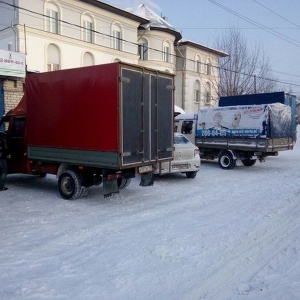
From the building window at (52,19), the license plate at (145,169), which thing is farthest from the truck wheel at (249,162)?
the building window at (52,19)

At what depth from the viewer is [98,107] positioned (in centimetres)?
759

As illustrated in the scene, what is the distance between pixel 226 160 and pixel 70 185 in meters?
7.63

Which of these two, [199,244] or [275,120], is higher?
[275,120]

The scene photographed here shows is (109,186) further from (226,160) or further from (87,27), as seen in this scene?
(87,27)

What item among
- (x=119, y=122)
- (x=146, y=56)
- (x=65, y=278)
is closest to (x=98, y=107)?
(x=119, y=122)

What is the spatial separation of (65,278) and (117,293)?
743 millimetres

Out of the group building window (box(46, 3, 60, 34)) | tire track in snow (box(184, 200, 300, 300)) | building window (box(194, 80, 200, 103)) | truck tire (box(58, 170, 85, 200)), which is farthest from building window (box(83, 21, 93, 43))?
tire track in snow (box(184, 200, 300, 300))

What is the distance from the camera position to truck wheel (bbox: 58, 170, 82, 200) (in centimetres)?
824

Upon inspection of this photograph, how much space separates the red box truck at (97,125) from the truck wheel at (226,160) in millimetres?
5642

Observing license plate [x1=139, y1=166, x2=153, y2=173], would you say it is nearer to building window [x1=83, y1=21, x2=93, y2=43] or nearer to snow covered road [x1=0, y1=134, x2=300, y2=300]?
snow covered road [x1=0, y1=134, x2=300, y2=300]

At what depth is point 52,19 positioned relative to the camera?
83.8 ft

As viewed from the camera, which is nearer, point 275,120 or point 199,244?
point 199,244

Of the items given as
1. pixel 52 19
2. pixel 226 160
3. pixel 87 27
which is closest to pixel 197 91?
pixel 87 27

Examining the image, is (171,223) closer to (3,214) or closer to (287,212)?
(287,212)
